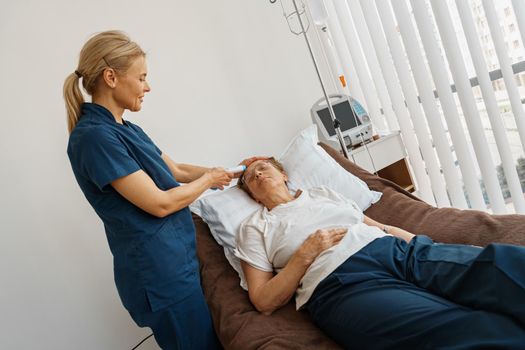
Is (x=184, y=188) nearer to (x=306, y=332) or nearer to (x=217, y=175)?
(x=217, y=175)

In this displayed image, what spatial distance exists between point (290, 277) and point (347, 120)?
1.38 meters

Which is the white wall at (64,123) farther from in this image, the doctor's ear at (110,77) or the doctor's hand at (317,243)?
the doctor's hand at (317,243)

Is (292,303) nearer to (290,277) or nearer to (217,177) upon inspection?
(290,277)

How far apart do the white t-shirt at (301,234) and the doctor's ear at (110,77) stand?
65 cm

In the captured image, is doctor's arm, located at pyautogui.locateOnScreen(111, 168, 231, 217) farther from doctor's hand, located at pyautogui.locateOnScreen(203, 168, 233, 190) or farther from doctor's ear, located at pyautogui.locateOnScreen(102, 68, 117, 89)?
doctor's ear, located at pyautogui.locateOnScreen(102, 68, 117, 89)

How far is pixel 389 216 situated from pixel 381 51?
3.61ft

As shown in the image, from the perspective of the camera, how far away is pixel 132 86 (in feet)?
4.50

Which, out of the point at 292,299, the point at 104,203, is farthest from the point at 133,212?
the point at 292,299

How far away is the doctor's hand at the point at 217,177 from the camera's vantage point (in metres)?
1.48

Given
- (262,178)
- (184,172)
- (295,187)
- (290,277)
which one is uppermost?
(184,172)

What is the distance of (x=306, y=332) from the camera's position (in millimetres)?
1271

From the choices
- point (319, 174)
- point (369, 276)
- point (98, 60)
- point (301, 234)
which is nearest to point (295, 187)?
point (319, 174)

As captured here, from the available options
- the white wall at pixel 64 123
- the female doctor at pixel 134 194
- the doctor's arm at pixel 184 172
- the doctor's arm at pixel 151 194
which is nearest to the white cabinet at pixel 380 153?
the white wall at pixel 64 123

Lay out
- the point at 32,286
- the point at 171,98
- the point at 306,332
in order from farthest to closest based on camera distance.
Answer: the point at 171,98 → the point at 32,286 → the point at 306,332
